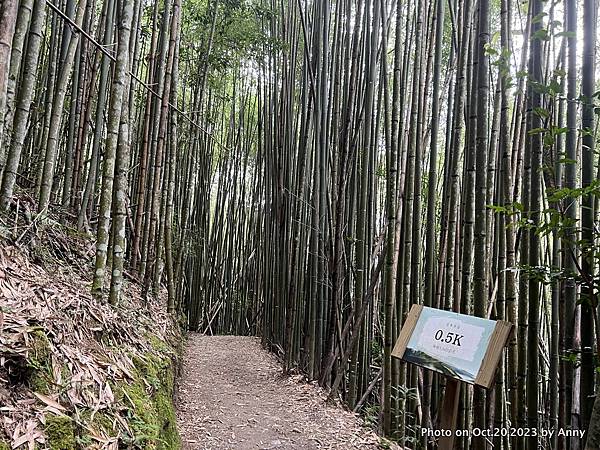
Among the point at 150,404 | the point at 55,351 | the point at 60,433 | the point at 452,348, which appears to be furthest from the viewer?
the point at 150,404

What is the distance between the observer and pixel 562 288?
202 cm

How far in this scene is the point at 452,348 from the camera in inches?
72.8

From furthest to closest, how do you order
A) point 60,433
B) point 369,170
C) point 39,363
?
point 369,170 < point 39,363 < point 60,433

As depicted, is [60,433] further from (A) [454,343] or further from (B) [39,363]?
(A) [454,343]

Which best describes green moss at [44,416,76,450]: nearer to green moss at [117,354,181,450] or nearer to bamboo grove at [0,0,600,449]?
green moss at [117,354,181,450]

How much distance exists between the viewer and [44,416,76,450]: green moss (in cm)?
123

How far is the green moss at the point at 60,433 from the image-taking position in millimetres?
1231

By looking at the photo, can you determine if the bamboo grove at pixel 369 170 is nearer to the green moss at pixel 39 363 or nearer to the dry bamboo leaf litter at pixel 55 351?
the dry bamboo leaf litter at pixel 55 351

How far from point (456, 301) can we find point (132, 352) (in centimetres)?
175

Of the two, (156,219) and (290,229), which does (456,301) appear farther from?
(290,229)

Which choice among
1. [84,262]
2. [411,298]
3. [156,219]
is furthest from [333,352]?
[84,262]

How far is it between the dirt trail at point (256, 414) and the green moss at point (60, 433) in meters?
1.37

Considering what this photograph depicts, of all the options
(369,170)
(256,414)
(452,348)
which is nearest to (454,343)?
(452,348)

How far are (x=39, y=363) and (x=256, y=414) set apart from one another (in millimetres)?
2063
